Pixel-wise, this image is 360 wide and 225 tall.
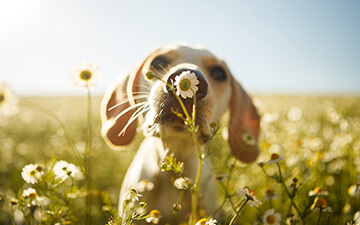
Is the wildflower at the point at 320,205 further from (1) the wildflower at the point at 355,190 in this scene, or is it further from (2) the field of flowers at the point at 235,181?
(1) the wildflower at the point at 355,190

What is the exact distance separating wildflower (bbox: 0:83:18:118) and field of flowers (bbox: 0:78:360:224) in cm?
3

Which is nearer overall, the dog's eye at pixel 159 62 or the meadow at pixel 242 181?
the meadow at pixel 242 181

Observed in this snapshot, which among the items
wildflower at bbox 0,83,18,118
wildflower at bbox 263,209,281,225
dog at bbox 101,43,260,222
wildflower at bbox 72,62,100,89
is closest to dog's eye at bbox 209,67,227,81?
dog at bbox 101,43,260,222

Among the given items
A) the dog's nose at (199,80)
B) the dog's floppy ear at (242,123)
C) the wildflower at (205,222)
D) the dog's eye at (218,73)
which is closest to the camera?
the wildflower at (205,222)

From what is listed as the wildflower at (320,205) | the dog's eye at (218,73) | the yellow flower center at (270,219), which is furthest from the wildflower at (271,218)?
the dog's eye at (218,73)

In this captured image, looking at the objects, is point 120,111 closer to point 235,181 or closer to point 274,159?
point 274,159

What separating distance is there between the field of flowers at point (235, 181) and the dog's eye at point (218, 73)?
1.66ft

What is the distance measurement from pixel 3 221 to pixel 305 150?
104 inches

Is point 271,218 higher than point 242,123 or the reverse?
the reverse

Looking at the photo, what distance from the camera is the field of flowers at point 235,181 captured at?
130 cm

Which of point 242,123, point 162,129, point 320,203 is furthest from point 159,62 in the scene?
point 320,203

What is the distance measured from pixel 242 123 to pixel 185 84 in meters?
1.39

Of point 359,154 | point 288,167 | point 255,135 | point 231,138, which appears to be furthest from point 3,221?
point 359,154

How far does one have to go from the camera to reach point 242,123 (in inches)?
90.2
